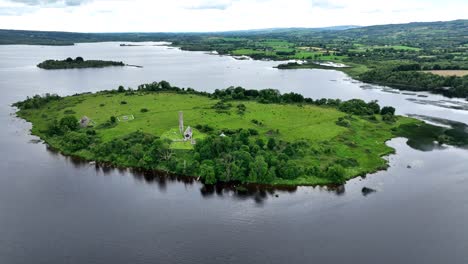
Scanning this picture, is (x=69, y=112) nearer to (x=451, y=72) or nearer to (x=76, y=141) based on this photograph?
(x=76, y=141)

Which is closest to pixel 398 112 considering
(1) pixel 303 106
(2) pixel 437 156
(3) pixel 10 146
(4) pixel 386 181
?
(1) pixel 303 106

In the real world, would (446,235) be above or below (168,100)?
below

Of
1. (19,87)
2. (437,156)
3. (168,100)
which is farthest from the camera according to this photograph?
(19,87)

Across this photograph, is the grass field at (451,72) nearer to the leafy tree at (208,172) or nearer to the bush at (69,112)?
the leafy tree at (208,172)

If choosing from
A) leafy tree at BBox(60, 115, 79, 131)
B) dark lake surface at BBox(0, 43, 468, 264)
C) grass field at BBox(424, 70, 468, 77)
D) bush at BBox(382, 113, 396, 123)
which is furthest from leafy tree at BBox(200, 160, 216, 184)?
grass field at BBox(424, 70, 468, 77)

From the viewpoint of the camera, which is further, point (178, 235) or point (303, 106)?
point (303, 106)

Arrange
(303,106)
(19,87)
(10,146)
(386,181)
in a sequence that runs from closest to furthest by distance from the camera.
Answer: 1. (386,181)
2. (10,146)
3. (303,106)
4. (19,87)

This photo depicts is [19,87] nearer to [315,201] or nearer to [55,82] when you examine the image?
[55,82]

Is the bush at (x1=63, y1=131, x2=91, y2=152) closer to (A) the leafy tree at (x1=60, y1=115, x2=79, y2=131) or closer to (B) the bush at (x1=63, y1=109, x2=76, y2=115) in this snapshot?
(A) the leafy tree at (x1=60, y1=115, x2=79, y2=131)

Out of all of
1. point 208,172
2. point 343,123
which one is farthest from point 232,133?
point 343,123
